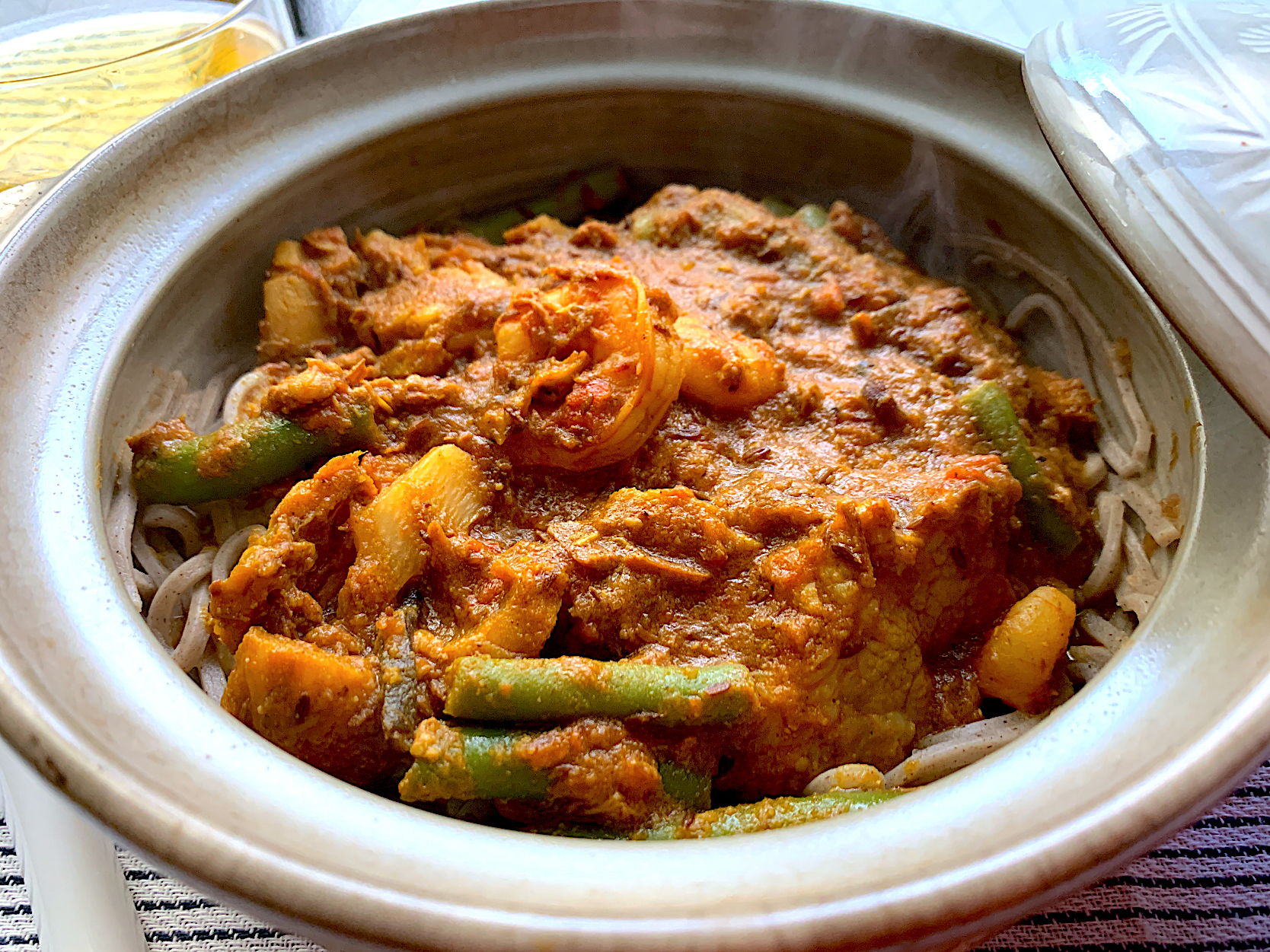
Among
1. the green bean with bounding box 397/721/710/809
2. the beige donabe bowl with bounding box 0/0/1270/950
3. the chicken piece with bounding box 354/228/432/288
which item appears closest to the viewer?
the beige donabe bowl with bounding box 0/0/1270/950

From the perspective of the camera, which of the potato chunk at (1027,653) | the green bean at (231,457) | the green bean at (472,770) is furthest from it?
the green bean at (231,457)

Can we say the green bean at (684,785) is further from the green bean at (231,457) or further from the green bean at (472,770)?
the green bean at (231,457)

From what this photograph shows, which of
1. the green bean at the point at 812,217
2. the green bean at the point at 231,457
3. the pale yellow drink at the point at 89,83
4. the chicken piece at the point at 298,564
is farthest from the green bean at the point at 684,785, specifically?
the pale yellow drink at the point at 89,83

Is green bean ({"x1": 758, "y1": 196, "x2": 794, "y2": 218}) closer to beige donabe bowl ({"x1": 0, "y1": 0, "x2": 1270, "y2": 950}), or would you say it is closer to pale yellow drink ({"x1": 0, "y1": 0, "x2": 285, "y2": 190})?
beige donabe bowl ({"x1": 0, "y1": 0, "x2": 1270, "y2": 950})

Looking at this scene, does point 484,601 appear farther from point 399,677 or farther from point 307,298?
point 307,298

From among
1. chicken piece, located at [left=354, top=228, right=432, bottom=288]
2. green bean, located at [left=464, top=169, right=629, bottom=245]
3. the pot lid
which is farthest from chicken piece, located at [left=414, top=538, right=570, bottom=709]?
green bean, located at [left=464, top=169, right=629, bottom=245]

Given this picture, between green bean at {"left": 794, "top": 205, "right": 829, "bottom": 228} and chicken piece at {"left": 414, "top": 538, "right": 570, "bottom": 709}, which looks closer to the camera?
chicken piece at {"left": 414, "top": 538, "right": 570, "bottom": 709}
